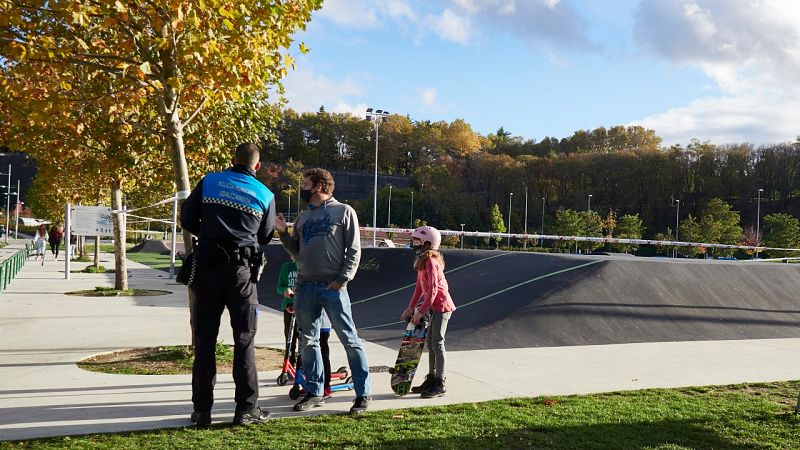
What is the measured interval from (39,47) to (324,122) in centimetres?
11794

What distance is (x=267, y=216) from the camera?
514 centimetres

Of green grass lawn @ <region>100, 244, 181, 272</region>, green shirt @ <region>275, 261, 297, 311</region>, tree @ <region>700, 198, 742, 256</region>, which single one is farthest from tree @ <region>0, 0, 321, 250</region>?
tree @ <region>700, 198, 742, 256</region>

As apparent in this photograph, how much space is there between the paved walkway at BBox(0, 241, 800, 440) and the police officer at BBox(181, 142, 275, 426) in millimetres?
350

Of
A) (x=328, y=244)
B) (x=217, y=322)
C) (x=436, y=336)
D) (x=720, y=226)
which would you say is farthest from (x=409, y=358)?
(x=720, y=226)

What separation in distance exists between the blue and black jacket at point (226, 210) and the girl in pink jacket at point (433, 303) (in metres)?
1.74

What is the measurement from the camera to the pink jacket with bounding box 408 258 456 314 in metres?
6.13

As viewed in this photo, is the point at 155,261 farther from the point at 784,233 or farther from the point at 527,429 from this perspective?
the point at 784,233

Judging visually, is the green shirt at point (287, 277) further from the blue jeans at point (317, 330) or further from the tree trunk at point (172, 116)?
the tree trunk at point (172, 116)

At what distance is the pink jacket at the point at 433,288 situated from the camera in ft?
20.1

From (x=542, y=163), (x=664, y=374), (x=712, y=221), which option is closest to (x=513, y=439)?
(x=664, y=374)

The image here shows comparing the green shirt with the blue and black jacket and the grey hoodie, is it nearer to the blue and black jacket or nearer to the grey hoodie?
the grey hoodie

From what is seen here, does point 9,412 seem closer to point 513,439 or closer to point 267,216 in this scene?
point 267,216

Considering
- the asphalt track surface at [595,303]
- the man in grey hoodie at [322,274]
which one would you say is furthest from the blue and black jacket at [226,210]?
the asphalt track surface at [595,303]

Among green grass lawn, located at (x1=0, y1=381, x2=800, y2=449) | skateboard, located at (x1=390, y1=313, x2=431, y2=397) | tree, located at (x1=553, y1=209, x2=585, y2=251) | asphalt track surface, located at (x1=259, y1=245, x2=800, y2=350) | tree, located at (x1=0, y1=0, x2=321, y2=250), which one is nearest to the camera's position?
green grass lawn, located at (x1=0, y1=381, x2=800, y2=449)
